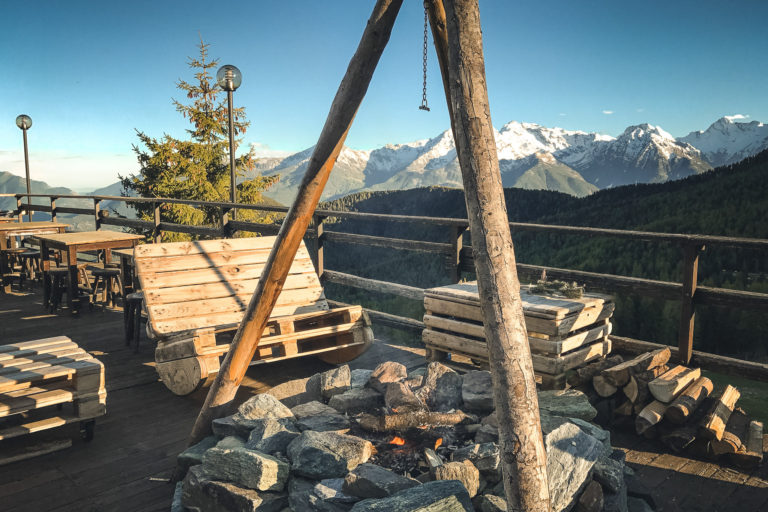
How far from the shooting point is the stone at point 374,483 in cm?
210

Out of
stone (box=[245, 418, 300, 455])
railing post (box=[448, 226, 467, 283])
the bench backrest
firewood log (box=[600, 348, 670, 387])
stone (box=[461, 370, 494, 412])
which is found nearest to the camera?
stone (box=[245, 418, 300, 455])

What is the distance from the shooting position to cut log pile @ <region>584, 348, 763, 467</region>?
113 inches

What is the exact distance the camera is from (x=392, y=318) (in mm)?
5242

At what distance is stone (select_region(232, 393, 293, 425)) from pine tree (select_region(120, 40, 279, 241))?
71.5 feet

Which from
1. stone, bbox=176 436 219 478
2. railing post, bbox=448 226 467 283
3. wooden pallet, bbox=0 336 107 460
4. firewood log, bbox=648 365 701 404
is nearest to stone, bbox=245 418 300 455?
stone, bbox=176 436 219 478

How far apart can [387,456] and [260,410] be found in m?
0.80

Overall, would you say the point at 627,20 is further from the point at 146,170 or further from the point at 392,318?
the point at 392,318

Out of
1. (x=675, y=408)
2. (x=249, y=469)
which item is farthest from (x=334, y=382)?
(x=675, y=408)

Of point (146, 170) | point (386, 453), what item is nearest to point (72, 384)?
point (386, 453)

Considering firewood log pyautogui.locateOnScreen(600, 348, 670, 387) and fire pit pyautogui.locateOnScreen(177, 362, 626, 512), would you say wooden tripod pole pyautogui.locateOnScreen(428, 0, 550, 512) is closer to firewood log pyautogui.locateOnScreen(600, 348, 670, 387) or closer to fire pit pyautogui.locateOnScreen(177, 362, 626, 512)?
fire pit pyautogui.locateOnScreen(177, 362, 626, 512)

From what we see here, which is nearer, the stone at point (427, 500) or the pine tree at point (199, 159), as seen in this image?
the stone at point (427, 500)

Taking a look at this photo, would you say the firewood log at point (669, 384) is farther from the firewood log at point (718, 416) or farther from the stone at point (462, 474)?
the stone at point (462, 474)

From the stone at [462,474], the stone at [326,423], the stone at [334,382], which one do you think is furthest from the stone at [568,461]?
the stone at [334,382]

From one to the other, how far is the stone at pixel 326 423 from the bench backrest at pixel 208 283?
4.43ft
